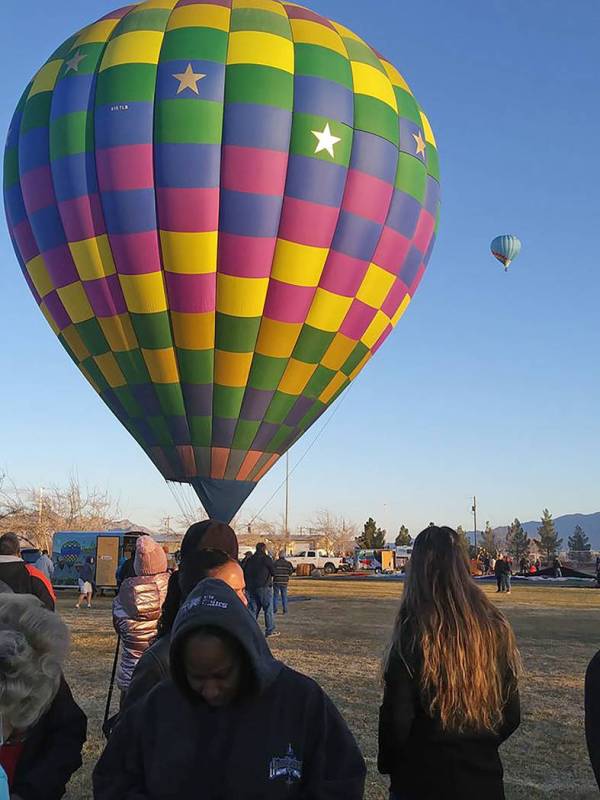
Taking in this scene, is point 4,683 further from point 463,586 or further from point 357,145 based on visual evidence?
point 357,145

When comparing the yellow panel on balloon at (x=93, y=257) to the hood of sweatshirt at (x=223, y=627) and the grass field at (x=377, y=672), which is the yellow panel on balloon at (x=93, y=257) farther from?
the hood of sweatshirt at (x=223, y=627)

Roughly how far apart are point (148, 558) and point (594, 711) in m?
3.31

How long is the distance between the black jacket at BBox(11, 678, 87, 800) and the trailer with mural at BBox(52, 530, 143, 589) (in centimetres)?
2075

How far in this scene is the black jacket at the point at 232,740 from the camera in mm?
2053

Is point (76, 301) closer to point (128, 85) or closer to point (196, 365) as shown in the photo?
point (196, 365)

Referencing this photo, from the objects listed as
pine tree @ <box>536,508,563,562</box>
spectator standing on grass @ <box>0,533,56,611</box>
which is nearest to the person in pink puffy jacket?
spectator standing on grass @ <box>0,533,56,611</box>

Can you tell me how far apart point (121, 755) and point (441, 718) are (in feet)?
3.95

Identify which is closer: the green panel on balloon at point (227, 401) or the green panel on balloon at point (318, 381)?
the green panel on balloon at point (227, 401)

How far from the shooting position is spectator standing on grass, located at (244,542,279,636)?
39.1 ft

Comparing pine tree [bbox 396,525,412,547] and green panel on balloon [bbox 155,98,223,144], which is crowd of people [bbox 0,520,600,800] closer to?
green panel on balloon [bbox 155,98,223,144]

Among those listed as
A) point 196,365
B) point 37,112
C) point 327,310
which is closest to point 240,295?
point 196,365

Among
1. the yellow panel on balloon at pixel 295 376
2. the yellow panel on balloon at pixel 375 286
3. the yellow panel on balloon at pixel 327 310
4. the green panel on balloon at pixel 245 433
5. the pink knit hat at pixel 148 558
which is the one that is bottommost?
the pink knit hat at pixel 148 558

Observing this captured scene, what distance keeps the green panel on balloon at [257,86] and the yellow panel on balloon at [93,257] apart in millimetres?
3377

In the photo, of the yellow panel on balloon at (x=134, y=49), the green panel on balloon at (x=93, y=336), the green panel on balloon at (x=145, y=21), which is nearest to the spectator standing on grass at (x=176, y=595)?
the green panel on balloon at (x=93, y=336)
